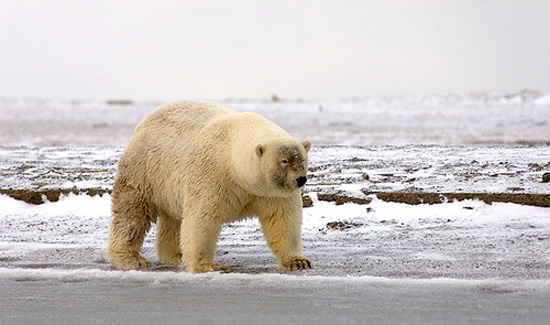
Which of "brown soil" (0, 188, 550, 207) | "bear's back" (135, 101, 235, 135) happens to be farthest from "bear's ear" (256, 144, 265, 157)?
"brown soil" (0, 188, 550, 207)

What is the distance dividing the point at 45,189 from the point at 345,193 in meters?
4.09

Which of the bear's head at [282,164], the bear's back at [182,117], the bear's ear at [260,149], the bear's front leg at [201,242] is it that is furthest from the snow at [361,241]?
the bear's back at [182,117]

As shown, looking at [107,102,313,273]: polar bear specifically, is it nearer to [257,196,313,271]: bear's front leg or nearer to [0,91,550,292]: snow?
[257,196,313,271]: bear's front leg

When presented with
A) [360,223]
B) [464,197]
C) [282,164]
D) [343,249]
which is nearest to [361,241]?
[343,249]

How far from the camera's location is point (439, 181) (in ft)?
35.3

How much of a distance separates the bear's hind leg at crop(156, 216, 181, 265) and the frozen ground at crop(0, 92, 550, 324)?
0.31 m

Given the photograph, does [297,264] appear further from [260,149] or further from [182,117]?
[182,117]

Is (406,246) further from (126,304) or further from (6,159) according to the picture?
(6,159)

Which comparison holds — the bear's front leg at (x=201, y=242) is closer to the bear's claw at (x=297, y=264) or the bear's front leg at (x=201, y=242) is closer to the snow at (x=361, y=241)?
the snow at (x=361, y=241)

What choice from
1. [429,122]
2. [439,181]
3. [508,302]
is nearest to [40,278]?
[508,302]

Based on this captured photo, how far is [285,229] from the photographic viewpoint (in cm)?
673

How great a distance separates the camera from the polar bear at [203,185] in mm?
6312

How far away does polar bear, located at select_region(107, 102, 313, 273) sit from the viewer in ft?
20.7

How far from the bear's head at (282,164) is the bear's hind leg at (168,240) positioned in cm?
177
